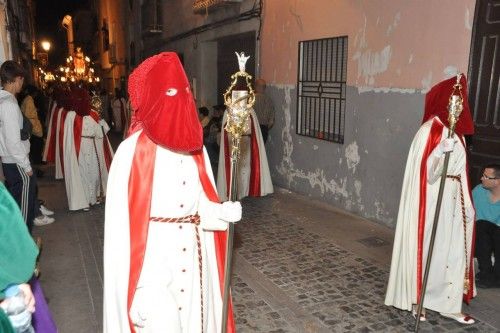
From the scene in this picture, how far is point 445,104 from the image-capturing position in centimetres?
379

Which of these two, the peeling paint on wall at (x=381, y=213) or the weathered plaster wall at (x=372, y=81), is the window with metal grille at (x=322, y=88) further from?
the peeling paint on wall at (x=381, y=213)

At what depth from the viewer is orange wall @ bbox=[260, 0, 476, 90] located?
5352mm

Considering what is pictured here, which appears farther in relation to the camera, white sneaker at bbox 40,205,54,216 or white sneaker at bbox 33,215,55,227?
white sneaker at bbox 40,205,54,216

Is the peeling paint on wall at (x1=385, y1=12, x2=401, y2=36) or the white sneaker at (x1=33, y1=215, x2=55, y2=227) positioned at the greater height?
the peeling paint on wall at (x1=385, y1=12, x2=401, y2=36)

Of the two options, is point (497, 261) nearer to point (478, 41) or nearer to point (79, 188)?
point (478, 41)

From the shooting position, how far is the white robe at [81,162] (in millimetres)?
7438

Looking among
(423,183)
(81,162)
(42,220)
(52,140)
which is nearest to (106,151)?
(81,162)

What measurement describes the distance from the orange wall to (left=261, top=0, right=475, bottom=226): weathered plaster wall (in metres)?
0.01

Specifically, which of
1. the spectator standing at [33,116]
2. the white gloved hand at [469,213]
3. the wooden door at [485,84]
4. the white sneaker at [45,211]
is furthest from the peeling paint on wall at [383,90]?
the spectator standing at [33,116]

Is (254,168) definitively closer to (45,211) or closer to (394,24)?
(394,24)

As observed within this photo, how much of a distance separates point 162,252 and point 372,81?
496 cm

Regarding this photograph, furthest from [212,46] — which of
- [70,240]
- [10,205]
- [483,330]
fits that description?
[10,205]

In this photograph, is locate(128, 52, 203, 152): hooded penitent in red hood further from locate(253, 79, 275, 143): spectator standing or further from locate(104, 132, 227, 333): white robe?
locate(253, 79, 275, 143): spectator standing

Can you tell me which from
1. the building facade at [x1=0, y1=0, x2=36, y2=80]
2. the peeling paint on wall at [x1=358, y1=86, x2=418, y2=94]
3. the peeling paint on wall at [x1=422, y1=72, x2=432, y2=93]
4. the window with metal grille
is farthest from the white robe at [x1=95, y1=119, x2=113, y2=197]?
the peeling paint on wall at [x1=422, y1=72, x2=432, y2=93]
